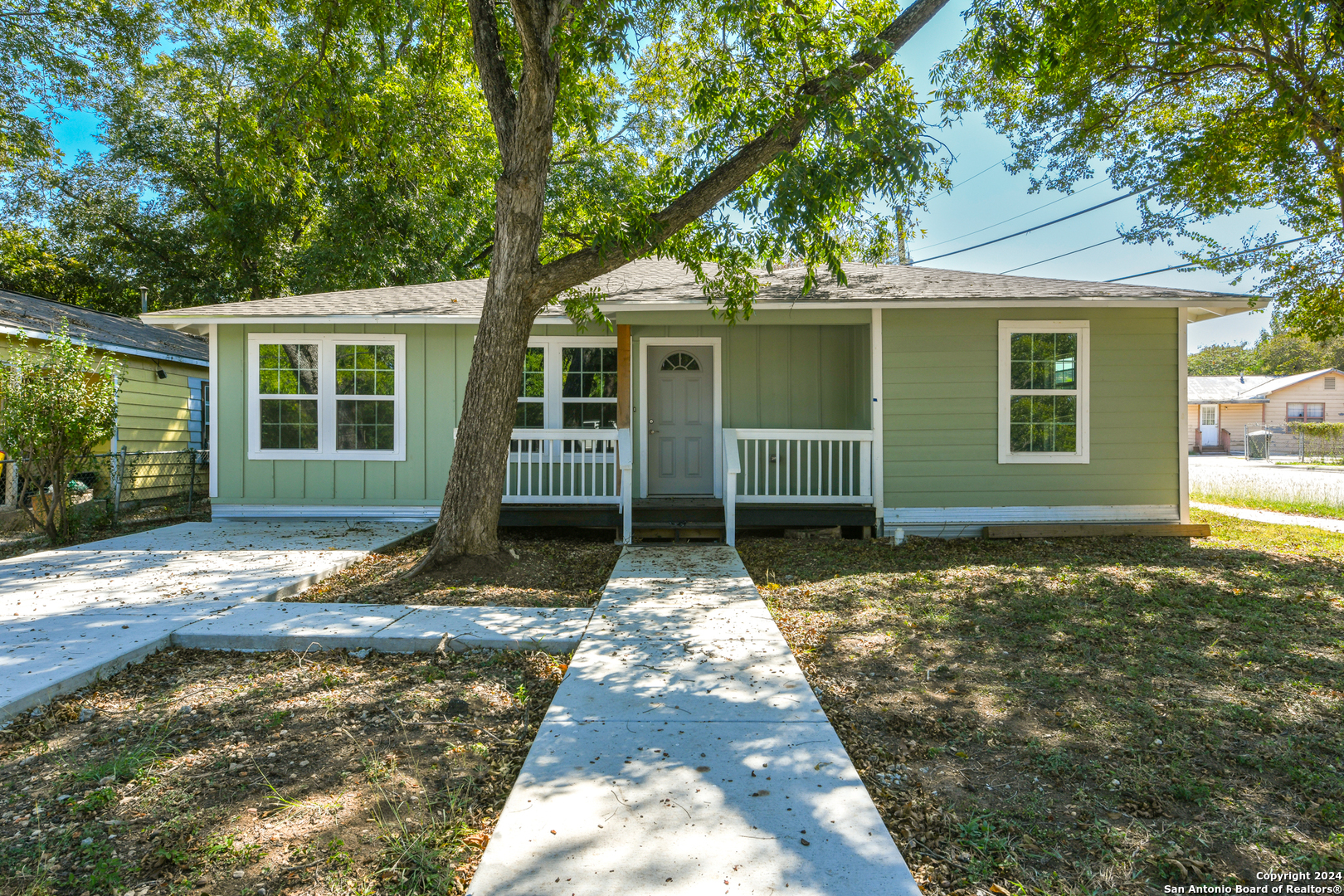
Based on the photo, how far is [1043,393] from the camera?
7.88 metres

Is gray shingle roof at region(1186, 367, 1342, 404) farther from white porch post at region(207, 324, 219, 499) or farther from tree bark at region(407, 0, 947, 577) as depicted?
white porch post at region(207, 324, 219, 499)

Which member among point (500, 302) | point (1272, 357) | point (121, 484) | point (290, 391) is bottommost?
point (121, 484)

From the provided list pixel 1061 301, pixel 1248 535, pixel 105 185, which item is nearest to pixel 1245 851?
pixel 1061 301

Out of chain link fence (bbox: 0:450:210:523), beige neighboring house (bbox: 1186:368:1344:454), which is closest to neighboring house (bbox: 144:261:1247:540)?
chain link fence (bbox: 0:450:210:523)

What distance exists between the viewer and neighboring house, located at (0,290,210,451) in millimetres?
10008

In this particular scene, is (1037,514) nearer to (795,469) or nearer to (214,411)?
(795,469)

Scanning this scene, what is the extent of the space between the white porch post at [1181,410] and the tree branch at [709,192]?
4.69 metres

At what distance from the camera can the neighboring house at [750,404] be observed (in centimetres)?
764

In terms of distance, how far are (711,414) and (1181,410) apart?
18.1 ft

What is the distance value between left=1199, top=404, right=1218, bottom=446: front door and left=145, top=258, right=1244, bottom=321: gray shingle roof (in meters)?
34.0

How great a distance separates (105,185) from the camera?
16.9m

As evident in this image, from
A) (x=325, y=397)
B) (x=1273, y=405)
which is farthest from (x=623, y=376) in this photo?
(x=1273, y=405)

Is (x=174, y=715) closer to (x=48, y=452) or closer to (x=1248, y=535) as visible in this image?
(x=48, y=452)

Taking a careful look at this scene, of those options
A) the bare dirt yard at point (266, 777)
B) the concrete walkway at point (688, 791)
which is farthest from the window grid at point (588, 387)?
the bare dirt yard at point (266, 777)
